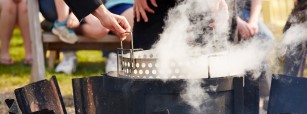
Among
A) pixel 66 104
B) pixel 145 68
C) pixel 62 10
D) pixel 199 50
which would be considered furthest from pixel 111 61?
pixel 145 68

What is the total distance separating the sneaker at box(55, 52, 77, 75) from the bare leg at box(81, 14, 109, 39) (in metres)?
0.73

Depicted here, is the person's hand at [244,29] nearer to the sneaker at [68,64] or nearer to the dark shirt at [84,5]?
the sneaker at [68,64]

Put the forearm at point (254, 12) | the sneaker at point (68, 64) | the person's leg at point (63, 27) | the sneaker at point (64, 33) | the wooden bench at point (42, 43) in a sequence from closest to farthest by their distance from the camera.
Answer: the forearm at point (254, 12) < the wooden bench at point (42, 43) < the person's leg at point (63, 27) < the sneaker at point (64, 33) < the sneaker at point (68, 64)

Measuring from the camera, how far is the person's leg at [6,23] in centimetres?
711

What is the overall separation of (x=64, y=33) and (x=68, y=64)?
823mm

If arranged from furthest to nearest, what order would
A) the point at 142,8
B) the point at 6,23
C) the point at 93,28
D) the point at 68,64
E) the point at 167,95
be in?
1. the point at 6,23
2. the point at 68,64
3. the point at 93,28
4. the point at 142,8
5. the point at 167,95

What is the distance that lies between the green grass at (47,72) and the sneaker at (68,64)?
0.20 feet

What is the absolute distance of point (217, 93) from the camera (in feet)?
9.31

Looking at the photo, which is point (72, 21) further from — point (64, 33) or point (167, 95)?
point (167, 95)

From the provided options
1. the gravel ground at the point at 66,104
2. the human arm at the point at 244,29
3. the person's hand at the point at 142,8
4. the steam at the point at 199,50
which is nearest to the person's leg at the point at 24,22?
the gravel ground at the point at 66,104

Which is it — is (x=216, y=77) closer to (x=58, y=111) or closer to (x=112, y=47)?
(x=58, y=111)

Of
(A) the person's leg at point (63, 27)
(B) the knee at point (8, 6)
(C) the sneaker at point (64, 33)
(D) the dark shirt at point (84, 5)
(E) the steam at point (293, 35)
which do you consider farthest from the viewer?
(B) the knee at point (8, 6)

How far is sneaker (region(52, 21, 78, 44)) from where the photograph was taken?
20.2ft

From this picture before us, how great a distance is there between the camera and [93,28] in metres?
6.24
